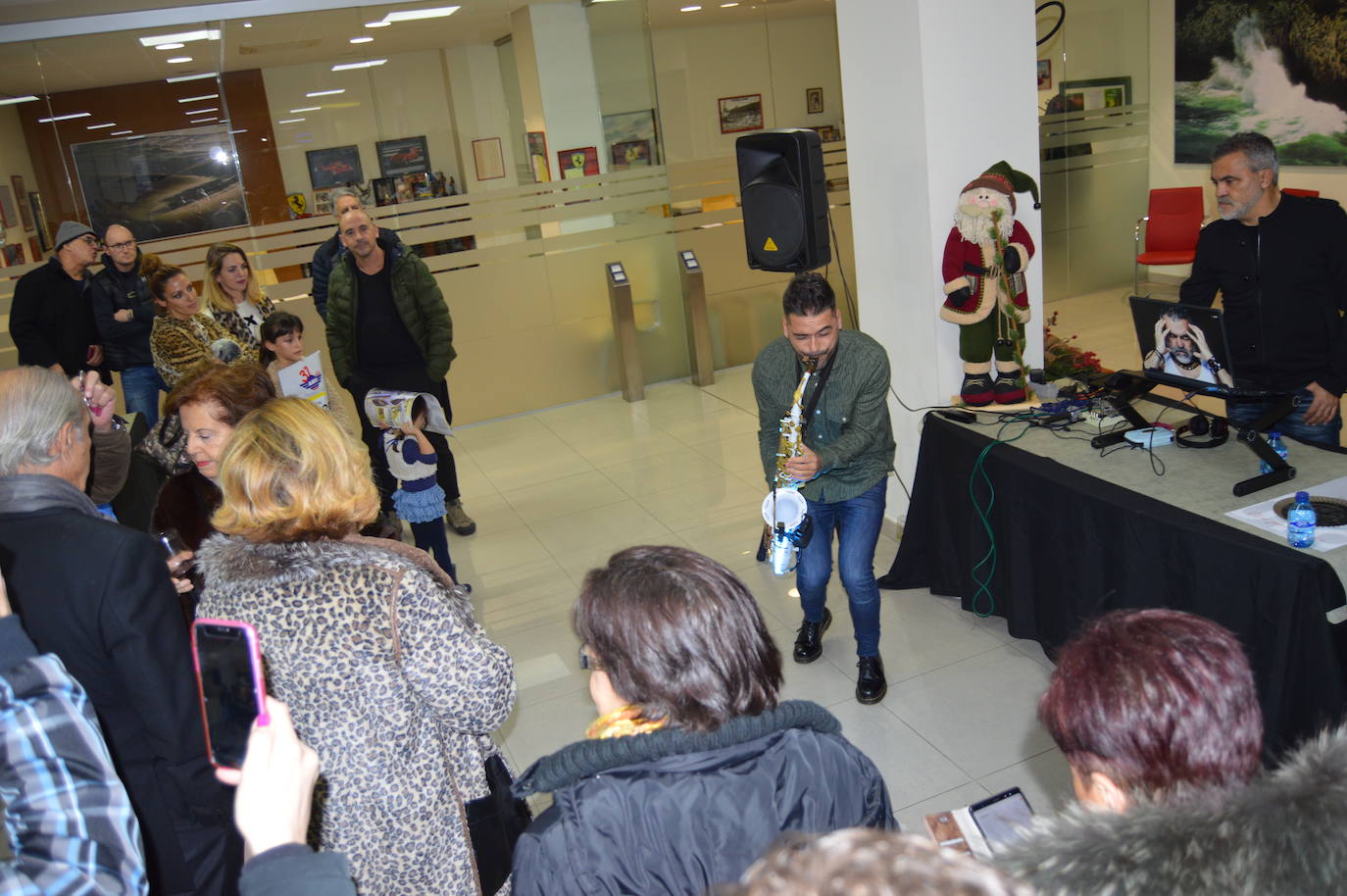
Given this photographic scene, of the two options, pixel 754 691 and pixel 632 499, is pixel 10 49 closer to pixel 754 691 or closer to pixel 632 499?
pixel 632 499

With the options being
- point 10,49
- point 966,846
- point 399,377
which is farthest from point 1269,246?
point 10,49

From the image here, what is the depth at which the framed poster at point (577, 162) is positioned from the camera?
7902 millimetres

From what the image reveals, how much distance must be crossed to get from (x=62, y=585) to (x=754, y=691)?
1260mm

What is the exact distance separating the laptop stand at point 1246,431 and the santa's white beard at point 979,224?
76cm

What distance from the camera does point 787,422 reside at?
3.51 metres

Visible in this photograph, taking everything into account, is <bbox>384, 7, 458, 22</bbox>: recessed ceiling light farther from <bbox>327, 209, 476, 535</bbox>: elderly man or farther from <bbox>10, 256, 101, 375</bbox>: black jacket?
<bbox>10, 256, 101, 375</bbox>: black jacket

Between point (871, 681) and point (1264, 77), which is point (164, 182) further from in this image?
point (1264, 77)

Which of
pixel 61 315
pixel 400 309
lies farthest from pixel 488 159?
pixel 61 315

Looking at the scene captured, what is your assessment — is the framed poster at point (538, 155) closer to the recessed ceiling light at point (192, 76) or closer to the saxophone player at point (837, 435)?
the recessed ceiling light at point (192, 76)

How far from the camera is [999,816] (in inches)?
72.4

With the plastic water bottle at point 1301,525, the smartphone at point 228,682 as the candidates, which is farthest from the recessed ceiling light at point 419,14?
the smartphone at point 228,682

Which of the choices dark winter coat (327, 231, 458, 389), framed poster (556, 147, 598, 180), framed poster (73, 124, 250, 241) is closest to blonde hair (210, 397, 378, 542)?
dark winter coat (327, 231, 458, 389)

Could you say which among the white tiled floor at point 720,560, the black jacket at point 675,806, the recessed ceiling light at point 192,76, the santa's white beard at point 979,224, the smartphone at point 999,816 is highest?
the recessed ceiling light at point 192,76

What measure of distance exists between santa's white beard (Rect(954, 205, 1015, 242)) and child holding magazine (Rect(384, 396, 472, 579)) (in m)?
2.41
